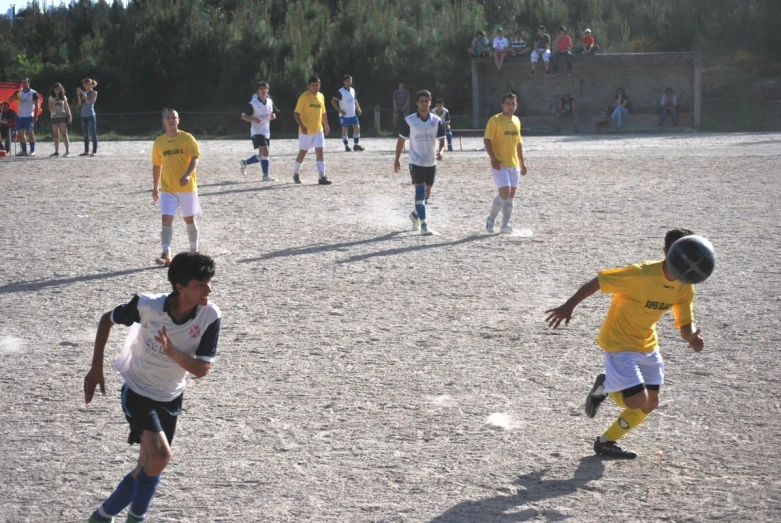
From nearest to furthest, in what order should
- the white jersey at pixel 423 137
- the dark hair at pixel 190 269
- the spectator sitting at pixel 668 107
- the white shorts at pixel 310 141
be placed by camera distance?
the dark hair at pixel 190 269 → the white jersey at pixel 423 137 → the white shorts at pixel 310 141 → the spectator sitting at pixel 668 107

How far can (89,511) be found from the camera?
17.1ft

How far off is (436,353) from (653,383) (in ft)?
8.18

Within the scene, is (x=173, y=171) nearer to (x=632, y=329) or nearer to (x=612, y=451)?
(x=632, y=329)

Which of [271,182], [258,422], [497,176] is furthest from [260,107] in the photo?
[258,422]

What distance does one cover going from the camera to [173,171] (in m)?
11.7

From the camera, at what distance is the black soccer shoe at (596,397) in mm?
6164

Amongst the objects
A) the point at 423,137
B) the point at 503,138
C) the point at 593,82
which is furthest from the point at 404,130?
the point at 593,82

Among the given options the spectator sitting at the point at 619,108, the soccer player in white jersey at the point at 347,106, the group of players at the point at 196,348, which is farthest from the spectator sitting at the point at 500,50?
the group of players at the point at 196,348

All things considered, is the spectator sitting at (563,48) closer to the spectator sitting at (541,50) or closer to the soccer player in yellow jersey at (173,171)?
the spectator sitting at (541,50)

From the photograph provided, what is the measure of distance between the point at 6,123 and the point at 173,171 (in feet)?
56.9

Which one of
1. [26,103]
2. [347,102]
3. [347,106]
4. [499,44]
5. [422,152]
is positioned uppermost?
[499,44]

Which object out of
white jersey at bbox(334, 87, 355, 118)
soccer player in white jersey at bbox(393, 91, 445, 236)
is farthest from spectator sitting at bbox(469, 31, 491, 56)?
soccer player in white jersey at bbox(393, 91, 445, 236)

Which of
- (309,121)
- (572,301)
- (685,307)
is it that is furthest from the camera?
(309,121)

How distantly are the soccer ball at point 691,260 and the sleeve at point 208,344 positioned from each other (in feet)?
8.22
